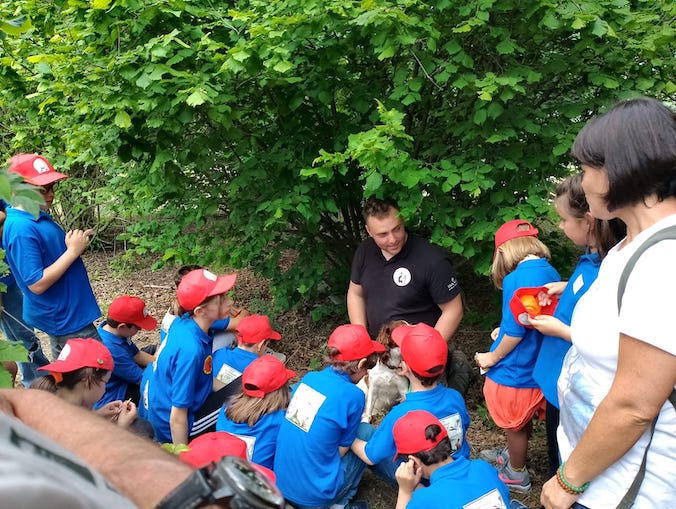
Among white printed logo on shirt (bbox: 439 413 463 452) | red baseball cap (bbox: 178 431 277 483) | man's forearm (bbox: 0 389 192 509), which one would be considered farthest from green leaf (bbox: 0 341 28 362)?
white printed logo on shirt (bbox: 439 413 463 452)

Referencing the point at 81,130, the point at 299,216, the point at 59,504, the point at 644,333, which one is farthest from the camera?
the point at 299,216

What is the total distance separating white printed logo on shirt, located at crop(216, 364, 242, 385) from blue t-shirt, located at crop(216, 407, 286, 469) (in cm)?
59

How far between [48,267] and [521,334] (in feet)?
10.3

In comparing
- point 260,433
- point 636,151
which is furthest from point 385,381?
point 636,151

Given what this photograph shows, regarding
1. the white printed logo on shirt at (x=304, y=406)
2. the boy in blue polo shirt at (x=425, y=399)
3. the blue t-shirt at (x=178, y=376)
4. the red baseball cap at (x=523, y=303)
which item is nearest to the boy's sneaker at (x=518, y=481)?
the boy in blue polo shirt at (x=425, y=399)

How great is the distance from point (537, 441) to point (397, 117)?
2.47 metres

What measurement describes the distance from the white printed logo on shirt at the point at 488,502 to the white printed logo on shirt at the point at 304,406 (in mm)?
985

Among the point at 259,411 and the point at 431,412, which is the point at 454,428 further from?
the point at 259,411

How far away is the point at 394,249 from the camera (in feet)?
12.7

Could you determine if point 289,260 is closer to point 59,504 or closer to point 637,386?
point 637,386

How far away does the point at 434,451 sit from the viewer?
261cm

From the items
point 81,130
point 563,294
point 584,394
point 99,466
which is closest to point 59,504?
point 99,466

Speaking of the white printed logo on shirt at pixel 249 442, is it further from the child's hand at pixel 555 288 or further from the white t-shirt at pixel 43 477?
the white t-shirt at pixel 43 477

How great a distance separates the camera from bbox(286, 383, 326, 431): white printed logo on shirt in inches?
120
